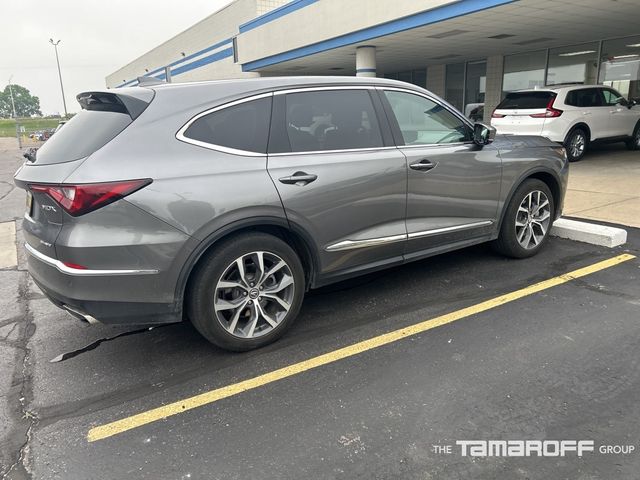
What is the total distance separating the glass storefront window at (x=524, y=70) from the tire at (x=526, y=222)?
13361 mm

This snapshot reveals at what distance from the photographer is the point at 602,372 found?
9.72 ft

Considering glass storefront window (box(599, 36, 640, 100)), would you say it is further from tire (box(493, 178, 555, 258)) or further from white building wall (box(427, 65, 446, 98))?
tire (box(493, 178, 555, 258))

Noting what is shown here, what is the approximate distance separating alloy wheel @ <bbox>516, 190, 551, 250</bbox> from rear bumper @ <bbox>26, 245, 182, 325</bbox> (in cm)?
342

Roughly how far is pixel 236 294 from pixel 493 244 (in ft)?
9.48

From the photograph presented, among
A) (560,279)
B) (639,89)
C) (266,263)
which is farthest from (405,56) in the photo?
(266,263)

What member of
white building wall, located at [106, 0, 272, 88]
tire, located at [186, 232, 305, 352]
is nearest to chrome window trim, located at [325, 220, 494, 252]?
tire, located at [186, 232, 305, 352]

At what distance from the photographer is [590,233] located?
5371 mm

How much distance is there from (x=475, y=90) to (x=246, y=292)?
19.4 metres

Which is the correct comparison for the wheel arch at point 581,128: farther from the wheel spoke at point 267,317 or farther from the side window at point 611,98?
the wheel spoke at point 267,317

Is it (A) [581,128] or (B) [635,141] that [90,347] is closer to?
(A) [581,128]

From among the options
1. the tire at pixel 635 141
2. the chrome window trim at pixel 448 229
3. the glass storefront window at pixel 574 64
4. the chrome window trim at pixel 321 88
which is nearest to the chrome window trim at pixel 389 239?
the chrome window trim at pixel 448 229

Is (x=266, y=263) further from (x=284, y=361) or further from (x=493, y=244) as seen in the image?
(x=493, y=244)

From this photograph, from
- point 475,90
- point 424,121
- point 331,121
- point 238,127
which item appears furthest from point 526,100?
point 238,127

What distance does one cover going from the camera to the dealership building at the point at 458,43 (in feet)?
38.4
